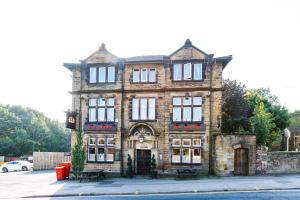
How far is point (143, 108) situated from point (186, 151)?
5.22 m

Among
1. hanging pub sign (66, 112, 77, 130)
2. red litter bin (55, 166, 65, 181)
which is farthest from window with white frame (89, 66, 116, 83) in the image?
red litter bin (55, 166, 65, 181)

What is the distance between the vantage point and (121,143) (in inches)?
997

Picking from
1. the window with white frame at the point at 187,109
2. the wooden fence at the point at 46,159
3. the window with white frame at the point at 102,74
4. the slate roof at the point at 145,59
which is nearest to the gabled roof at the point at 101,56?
the window with white frame at the point at 102,74

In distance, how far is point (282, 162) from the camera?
76.0 feet

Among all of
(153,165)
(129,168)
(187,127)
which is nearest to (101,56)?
(187,127)

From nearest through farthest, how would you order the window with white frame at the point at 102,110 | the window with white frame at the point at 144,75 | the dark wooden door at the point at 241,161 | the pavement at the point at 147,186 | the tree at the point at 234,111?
the pavement at the point at 147,186 < the dark wooden door at the point at 241,161 < the window with white frame at the point at 144,75 < the window with white frame at the point at 102,110 < the tree at the point at 234,111

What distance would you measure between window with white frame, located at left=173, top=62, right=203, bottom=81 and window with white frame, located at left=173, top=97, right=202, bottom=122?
171cm

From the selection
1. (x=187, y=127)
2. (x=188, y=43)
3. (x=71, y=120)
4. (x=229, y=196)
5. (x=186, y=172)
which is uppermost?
(x=188, y=43)

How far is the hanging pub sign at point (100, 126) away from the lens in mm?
25500

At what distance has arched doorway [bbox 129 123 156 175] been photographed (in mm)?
24781

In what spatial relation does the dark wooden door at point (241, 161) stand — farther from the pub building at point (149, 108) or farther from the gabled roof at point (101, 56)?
the gabled roof at point (101, 56)

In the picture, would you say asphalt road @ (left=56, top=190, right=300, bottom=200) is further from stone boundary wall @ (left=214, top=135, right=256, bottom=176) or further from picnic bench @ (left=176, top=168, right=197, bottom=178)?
stone boundary wall @ (left=214, top=135, right=256, bottom=176)

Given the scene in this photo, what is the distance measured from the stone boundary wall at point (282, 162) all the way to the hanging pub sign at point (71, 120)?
16.5 metres

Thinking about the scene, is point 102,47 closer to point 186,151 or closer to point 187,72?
point 187,72
